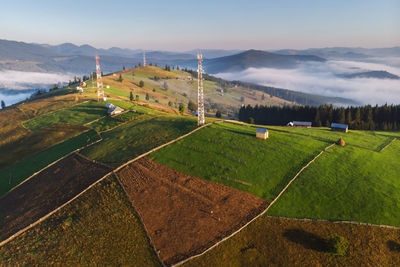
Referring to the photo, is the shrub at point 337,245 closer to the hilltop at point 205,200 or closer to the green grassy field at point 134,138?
the hilltop at point 205,200

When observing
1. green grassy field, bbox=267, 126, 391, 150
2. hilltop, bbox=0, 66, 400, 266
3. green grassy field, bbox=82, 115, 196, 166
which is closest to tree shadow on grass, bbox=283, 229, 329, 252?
hilltop, bbox=0, 66, 400, 266

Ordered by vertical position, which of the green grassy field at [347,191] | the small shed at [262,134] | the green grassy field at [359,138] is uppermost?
the small shed at [262,134]

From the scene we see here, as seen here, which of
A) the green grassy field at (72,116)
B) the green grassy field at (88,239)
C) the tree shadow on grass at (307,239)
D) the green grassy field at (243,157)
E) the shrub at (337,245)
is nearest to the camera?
the shrub at (337,245)

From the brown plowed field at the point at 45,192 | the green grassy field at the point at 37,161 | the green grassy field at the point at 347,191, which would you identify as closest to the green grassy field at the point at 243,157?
the green grassy field at the point at 347,191

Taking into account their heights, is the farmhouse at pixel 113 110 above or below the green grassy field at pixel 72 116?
above

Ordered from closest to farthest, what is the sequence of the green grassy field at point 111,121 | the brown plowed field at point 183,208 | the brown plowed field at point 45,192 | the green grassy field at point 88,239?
the green grassy field at point 88,239, the brown plowed field at point 183,208, the brown plowed field at point 45,192, the green grassy field at point 111,121

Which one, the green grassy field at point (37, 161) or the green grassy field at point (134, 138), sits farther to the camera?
the green grassy field at point (134, 138)
